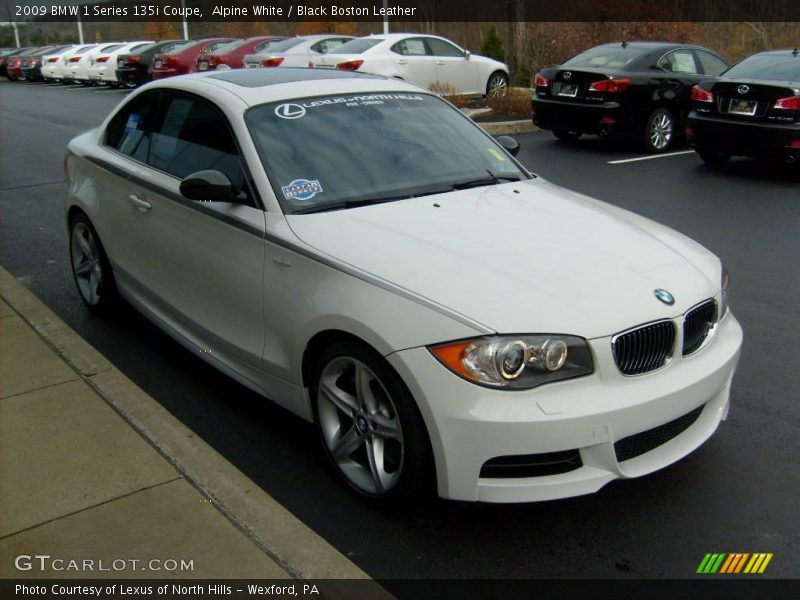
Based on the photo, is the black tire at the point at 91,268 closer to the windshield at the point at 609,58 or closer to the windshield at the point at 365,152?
the windshield at the point at 365,152

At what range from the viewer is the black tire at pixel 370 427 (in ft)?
11.1

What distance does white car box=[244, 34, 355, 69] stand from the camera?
2041cm

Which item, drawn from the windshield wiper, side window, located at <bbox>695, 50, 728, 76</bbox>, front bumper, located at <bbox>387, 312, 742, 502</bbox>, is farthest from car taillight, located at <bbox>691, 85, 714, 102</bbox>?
front bumper, located at <bbox>387, 312, 742, 502</bbox>

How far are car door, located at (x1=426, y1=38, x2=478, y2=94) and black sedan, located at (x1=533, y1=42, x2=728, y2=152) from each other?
5.49m

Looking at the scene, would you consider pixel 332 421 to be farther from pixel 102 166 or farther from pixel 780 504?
pixel 102 166

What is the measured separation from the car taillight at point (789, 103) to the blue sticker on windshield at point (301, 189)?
7.98m

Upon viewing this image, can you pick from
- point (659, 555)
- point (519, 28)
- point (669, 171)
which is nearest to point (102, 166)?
point (659, 555)

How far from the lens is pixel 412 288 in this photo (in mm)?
3439

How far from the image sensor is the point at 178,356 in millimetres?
5438

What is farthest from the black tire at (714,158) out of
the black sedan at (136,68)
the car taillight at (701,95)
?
the black sedan at (136,68)

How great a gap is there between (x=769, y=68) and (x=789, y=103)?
97cm

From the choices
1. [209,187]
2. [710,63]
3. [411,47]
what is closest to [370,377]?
[209,187]

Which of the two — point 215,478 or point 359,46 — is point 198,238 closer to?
point 215,478

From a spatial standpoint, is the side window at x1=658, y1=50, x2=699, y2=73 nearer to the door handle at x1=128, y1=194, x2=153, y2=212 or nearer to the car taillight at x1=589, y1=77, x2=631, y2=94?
the car taillight at x1=589, y1=77, x2=631, y2=94
